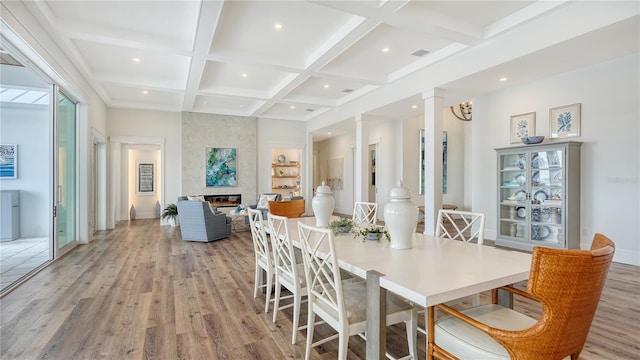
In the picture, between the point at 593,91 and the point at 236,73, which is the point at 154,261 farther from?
the point at 593,91

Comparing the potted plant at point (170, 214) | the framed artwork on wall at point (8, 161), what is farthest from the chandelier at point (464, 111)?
the framed artwork on wall at point (8, 161)

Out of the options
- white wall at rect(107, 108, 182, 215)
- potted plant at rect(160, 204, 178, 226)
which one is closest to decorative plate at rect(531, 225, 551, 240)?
potted plant at rect(160, 204, 178, 226)

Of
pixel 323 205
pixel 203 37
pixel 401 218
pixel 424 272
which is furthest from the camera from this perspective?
pixel 203 37

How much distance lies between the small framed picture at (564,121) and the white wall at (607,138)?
64mm

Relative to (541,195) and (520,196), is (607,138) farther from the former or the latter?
(520,196)

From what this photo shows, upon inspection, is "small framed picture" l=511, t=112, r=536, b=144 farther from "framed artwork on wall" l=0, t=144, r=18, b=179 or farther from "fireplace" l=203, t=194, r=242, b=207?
"framed artwork on wall" l=0, t=144, r=18, b=179

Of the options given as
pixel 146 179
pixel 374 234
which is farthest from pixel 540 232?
pixel 146 179

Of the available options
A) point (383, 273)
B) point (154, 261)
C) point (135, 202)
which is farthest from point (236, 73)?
point (135, 202)

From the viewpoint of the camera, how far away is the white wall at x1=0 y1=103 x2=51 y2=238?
16.4 feet

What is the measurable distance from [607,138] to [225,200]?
26.9 feet

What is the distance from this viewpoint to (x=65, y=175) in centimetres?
495

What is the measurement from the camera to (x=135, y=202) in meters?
9.36

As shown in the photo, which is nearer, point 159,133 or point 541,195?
point 541,195

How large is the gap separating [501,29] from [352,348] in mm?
3990
